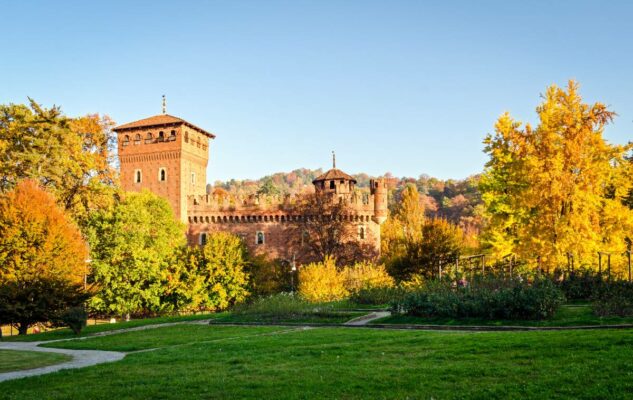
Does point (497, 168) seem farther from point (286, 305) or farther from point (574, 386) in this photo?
point (574, 386)

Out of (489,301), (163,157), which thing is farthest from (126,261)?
(489,301)

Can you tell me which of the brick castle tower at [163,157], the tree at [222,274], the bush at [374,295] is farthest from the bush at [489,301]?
the brick castle tower at [163,157]

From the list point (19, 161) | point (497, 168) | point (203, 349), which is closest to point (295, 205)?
point (19, 161)

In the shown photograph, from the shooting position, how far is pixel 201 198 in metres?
48.6

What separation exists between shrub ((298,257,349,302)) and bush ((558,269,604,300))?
40.0ft

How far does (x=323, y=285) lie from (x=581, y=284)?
14.1 meters

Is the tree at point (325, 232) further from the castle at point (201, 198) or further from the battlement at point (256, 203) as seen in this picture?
the battlement at point (256, 203)

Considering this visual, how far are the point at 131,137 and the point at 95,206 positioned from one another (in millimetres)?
14739

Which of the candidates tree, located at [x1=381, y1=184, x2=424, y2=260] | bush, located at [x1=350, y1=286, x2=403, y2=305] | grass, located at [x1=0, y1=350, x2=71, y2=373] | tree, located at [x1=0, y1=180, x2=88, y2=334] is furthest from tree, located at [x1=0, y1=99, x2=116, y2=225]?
tree, located at [x1=381, y1=184, x2=424, y2=260]

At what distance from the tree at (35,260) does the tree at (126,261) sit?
6334mm

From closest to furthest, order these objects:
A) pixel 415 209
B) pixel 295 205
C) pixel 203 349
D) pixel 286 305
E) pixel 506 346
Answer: pixel 506 346 → pixel 203 349 → pixel 286 305 → pixel 295 205 → pixel 415 209

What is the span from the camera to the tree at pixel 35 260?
25.0 meters

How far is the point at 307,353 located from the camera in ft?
39.1

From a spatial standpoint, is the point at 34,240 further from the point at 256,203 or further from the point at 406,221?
the point at 406,221
